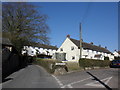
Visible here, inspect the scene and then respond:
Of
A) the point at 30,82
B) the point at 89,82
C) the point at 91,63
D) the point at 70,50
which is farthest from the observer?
the point at 70,50

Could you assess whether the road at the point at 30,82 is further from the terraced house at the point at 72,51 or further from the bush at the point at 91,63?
the terraced house at the point at 72,51

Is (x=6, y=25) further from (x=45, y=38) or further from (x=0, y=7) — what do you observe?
(x=45, y=38)

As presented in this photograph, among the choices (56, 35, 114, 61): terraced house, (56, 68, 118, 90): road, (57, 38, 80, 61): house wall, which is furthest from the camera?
(56, 35, 114, 61): terraced house

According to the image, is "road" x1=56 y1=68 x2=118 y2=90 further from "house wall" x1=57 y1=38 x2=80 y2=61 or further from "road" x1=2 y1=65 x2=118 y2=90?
"house wall" x1=57 y1=38 x2=80 y2=61

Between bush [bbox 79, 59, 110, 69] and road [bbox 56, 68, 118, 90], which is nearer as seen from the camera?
road [bbox 56, 68, 118, 90]

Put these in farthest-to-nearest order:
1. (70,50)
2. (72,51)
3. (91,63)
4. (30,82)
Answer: (70,50) < (72,51) < (91,63) < (30,82)

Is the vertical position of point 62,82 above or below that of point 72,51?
below

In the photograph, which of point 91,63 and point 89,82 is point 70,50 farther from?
point 89,82

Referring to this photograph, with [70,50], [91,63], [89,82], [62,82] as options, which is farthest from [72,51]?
[89,82]

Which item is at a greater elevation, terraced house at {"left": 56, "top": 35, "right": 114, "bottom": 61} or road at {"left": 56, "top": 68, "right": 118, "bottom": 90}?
terraced house at {"left": 56, "top": 35, "right": 114, "bottom": 61}

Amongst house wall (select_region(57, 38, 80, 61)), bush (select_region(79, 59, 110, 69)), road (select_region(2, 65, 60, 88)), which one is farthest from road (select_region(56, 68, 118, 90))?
house wall (select_region(57, 38, 80, 61))

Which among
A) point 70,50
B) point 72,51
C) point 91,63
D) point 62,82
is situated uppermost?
point 70,50

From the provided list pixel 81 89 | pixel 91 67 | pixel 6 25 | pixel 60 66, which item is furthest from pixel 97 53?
pixel 81 89

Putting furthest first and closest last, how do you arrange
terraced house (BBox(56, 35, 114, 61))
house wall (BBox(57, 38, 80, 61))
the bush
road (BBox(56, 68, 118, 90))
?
terraced house (BBox(56, 35, 114, 61))
house wall (BBox(57, 38, 80, 61))
the bush
road (BBox(56, 68, 118, 90))
